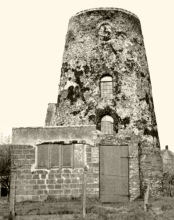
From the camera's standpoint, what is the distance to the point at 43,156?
15.9 meters

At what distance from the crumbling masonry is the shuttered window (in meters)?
0.12

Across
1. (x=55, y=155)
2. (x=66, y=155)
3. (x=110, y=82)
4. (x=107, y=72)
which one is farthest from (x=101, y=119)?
(x=55, y=155)

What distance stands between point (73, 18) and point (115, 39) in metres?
2.88

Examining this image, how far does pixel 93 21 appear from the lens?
20.2m

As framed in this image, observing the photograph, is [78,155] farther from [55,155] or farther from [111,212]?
[111,212]

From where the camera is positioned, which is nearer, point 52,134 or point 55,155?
point 55,155

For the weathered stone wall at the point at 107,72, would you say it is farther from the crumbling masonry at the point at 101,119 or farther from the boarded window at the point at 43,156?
the boarded window at the point at 43,156

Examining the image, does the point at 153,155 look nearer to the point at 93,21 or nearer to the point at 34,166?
the point at 34,166

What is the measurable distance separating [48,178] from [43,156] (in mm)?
954

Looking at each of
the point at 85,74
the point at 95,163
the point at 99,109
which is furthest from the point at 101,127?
the point at 95,163

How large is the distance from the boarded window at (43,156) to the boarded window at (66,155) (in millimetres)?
686

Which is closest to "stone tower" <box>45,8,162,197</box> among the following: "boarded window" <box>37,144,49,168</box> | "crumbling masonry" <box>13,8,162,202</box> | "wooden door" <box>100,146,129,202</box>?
"crumbling masonry" <box>13,8,162,202</box>

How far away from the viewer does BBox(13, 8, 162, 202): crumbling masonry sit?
15797mm

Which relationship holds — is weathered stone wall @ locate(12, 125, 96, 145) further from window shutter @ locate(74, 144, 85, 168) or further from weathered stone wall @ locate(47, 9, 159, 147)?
weathered stone wall @ locate(47, 9, 159, 147)
